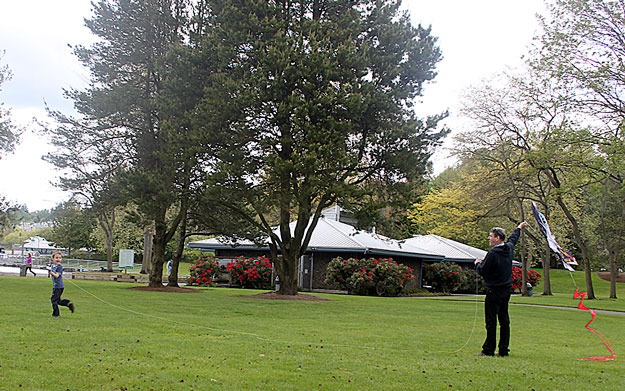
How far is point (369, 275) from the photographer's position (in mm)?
32281

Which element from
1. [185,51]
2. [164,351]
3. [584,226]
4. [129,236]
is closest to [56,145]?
[185,51]

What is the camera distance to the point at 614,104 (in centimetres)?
2708

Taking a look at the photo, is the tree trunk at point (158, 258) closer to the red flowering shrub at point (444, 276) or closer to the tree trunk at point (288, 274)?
the tree trunk at point (288, 274)

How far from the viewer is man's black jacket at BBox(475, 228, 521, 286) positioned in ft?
29.8

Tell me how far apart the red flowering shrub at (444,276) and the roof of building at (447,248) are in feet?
8.22

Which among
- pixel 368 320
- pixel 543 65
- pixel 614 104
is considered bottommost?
pixel 368 320

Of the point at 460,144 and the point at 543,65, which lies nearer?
the point at 543,65

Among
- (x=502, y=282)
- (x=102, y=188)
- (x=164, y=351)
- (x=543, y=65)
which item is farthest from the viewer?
(x=543, y=65)

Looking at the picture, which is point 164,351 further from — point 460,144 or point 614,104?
point 460,144

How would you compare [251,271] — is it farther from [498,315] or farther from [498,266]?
[498,266]

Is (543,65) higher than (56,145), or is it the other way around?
(543,65)

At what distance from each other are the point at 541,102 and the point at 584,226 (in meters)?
23.8

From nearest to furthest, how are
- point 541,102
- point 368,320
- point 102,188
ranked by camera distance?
point 368,320
point 102,188
point 541,102

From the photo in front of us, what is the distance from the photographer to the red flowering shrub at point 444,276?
40219 mm
